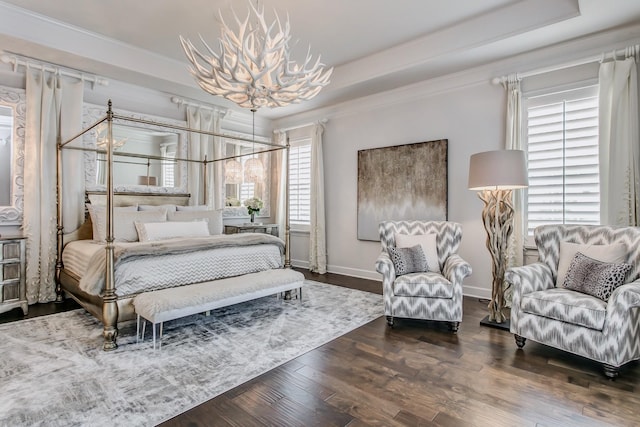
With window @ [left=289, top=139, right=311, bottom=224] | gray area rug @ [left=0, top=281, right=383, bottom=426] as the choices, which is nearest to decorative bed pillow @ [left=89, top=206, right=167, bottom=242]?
gray area rug @ [left=0, top=281, right=383, bottom=426]

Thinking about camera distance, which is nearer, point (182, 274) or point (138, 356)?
point (138, 356)

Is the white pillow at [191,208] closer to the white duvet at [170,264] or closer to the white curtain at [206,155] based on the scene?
the white curtain at [206,155]

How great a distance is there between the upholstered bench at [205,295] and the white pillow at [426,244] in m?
1.34

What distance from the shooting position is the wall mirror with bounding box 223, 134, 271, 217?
5848mm

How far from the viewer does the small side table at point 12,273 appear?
3.57 metres

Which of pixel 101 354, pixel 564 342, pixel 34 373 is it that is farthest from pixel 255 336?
pixel 564 342

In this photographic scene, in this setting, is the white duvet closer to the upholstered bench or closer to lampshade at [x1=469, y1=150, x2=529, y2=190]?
the upholstered bench

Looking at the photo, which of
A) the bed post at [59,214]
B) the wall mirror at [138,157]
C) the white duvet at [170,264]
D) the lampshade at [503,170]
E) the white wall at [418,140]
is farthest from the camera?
the wall mirror at [138,157]

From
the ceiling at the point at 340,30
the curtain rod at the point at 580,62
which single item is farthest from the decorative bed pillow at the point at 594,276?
the ceiling at the point at 340,30

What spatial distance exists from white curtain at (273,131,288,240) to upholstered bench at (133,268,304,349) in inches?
109

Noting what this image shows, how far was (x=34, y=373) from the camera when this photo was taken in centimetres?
237

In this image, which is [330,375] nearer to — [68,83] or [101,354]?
[101,354]

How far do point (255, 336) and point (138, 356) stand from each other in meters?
0.95

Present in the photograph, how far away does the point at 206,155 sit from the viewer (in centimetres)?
576
